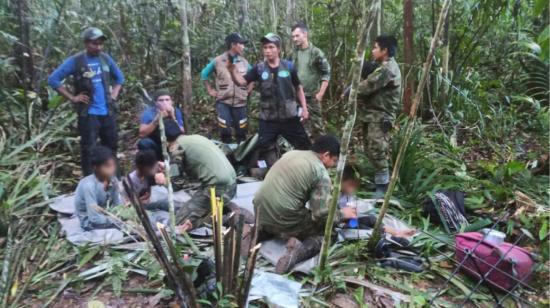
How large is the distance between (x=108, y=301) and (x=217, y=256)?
3.37ft

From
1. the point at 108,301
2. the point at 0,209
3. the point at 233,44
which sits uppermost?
the point at 233,44

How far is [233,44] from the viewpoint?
6.17 m

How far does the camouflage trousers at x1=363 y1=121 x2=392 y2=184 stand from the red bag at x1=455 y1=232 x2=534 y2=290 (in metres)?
1.71

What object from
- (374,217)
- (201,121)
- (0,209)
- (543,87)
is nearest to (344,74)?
(201,121)

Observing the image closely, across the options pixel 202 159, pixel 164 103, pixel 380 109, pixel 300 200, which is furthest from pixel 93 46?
pixel 380 109

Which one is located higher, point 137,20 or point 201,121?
point 137,20

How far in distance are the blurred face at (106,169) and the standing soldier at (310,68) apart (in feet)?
9.35

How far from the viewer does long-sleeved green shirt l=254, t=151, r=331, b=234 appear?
3832 millimetres

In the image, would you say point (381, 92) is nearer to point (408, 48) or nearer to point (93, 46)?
point (408, 48)

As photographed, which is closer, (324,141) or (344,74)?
(324,141)

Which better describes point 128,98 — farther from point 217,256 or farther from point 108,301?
point 217,256

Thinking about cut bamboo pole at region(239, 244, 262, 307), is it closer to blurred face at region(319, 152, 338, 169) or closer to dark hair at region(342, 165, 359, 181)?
blurred face at region(319, 152, 338, 169)

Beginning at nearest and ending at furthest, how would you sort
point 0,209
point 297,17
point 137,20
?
point 0,209
point 137,20
point 297,17

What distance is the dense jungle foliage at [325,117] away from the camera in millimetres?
3611
